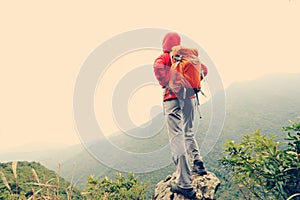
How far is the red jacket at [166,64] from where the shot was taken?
15.0 ft

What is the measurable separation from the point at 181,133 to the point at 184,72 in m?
1.21

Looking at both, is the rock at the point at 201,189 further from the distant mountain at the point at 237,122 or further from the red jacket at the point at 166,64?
the distant mountain at the point at 237,122

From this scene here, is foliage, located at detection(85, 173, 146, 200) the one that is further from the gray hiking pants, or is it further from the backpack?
the backpack

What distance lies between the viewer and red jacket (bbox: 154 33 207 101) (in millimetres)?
4559

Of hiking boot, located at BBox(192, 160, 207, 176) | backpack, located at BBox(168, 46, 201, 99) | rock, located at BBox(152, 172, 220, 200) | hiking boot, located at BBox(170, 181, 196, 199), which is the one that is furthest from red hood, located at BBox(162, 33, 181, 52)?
rock, located at BBox(152, 172, 220, 200)

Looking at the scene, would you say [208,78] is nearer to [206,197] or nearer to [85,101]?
[206,197]

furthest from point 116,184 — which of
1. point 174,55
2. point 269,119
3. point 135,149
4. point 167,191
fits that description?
point 269,119

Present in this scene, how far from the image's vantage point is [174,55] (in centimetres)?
460

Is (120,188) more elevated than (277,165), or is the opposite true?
(277,165)

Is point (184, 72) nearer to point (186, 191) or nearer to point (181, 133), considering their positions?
point (181, 133)

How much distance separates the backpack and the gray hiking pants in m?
0.27

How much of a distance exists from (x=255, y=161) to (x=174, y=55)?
2575mm

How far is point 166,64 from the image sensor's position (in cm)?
466

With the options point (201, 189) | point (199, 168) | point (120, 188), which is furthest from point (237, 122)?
point (201, 189)
